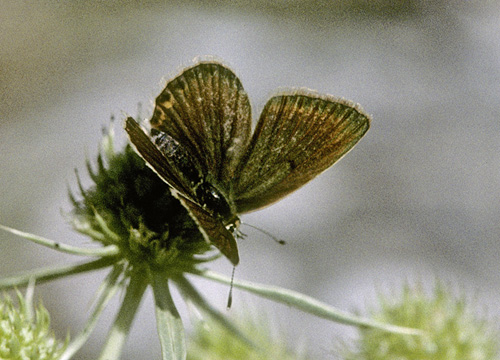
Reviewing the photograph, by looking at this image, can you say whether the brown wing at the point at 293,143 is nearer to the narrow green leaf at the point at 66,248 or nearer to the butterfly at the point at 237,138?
the butterfly at the point at 237,138

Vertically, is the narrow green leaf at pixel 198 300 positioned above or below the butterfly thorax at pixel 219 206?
below

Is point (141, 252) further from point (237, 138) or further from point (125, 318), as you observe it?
point (237, 138)

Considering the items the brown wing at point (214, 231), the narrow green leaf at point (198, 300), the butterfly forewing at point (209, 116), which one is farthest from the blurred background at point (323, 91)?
the brown wing at point (214, 231)

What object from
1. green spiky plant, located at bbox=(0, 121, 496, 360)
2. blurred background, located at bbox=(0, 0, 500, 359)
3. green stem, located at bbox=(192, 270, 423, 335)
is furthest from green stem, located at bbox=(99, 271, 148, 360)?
blurred background, located at bbox=(0, 0, 500, 359)

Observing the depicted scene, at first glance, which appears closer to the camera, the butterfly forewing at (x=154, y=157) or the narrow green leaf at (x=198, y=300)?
the butterfly forewing at (x=154, y=157)

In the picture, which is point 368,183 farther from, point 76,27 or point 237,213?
point 237,213

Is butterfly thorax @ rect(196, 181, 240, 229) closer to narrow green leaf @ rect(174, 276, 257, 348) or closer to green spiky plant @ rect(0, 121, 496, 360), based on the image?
green spiky plant @ rect(0, 121, 496, 360)

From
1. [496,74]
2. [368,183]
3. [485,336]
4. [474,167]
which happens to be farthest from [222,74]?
[496,74]
